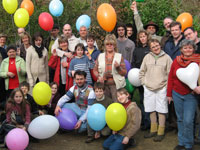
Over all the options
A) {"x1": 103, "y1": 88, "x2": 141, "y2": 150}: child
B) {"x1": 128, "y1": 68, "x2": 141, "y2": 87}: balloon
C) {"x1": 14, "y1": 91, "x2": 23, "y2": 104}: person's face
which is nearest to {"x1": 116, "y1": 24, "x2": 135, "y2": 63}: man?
{"x1": 128, "y1": 68, "x2": 141, "y2": 87}: balloon

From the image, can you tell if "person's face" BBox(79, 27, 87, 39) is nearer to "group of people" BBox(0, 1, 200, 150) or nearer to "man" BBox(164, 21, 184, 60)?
"group of people" BBox(0, 1, 200, 150)

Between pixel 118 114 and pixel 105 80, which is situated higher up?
pixel 105 80

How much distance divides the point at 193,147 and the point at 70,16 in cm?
715

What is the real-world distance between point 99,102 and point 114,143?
0.80 metres

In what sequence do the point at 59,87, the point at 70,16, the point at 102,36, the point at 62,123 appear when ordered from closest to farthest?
the point at 62,123, the point at 59,87, the point at 102,36, the point at 70,16

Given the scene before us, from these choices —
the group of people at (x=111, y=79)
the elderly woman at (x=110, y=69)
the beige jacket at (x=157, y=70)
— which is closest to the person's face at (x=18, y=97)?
the group of people at (x=111, y=79)

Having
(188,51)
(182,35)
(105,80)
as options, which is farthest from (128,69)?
(188,51)

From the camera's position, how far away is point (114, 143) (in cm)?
432

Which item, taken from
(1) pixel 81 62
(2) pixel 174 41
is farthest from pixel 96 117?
(2) pixel 174 41

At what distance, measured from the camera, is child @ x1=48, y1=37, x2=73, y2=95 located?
18.1 feet

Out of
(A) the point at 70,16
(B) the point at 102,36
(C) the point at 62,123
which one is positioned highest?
(A) the point at 70,16

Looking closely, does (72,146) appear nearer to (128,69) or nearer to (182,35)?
(128,69)

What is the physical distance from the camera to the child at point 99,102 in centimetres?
470

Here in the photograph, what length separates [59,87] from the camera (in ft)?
18.9
